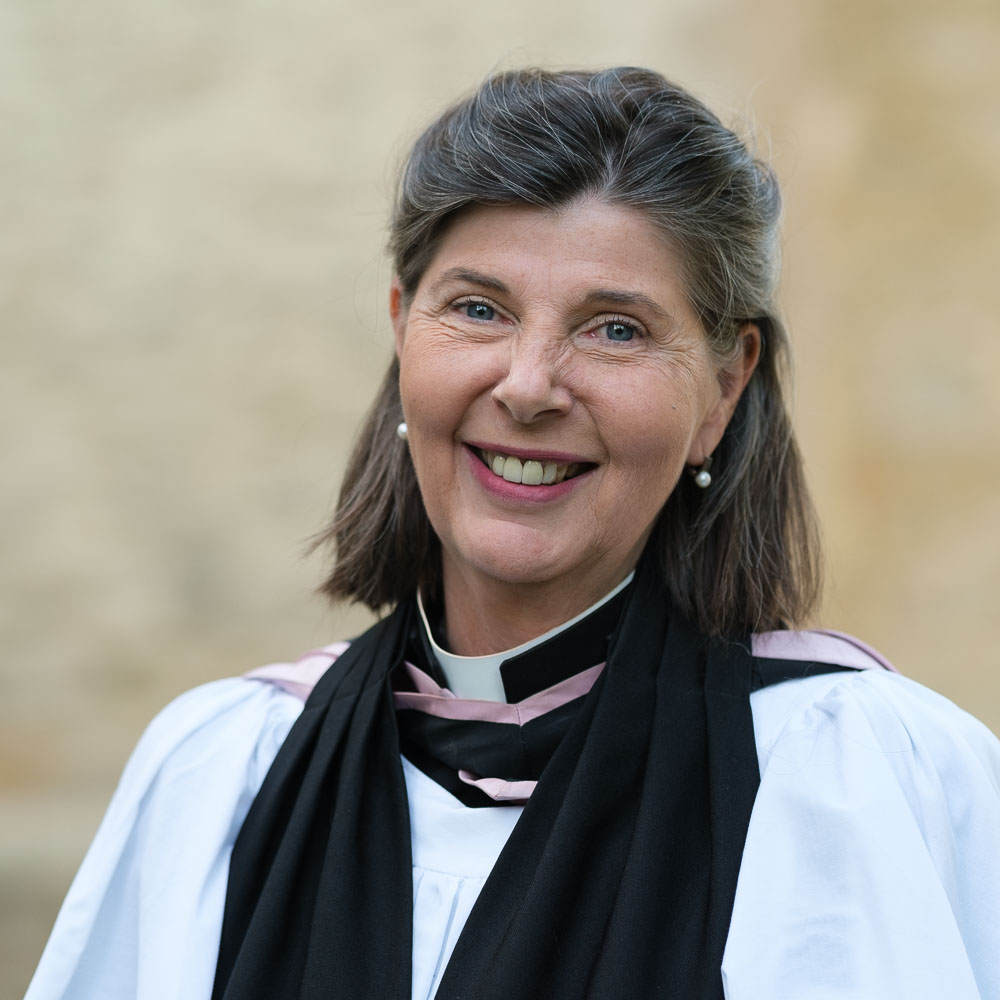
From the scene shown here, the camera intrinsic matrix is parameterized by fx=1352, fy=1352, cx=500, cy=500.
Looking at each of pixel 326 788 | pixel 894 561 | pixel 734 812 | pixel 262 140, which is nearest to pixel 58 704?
pixel 262 140

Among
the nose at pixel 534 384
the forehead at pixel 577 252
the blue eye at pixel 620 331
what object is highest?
the forehead at pixel 577 252

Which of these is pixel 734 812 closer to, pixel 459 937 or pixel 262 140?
pixel 459 937

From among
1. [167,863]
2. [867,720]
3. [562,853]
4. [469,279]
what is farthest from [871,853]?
[167,863]

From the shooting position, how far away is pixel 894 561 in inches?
184

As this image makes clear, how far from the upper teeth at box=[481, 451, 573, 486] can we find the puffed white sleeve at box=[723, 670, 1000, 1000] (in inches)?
20.0

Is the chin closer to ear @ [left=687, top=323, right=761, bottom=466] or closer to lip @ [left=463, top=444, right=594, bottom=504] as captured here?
lip @ [left=463, top=444, right=594, bottom=504]

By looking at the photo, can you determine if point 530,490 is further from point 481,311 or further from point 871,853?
point 871,853

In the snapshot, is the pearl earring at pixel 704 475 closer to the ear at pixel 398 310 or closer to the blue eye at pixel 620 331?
the blue eye at pixel 620 331

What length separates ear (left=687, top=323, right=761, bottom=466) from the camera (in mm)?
2328

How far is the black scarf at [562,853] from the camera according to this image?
1.93m

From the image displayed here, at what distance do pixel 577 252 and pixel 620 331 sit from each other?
14 centimetres

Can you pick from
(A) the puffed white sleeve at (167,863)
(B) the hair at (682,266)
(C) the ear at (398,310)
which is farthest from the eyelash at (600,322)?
(A) the puffed white sleeve at (167,863)

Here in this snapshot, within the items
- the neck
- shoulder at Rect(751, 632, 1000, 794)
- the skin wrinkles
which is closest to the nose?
the skin wrinkles

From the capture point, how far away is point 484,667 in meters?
2.32
